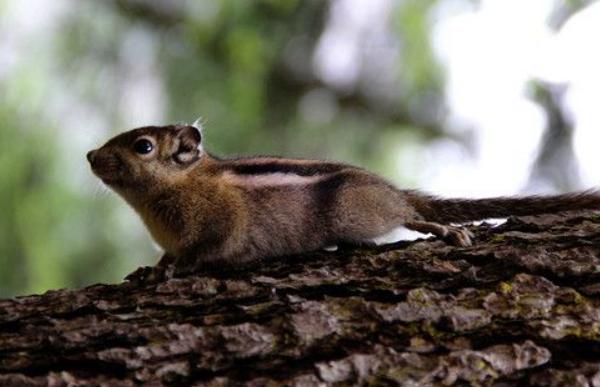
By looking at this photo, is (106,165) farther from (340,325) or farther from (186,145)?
(340,325)

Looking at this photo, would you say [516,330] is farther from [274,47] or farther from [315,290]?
[274,47]

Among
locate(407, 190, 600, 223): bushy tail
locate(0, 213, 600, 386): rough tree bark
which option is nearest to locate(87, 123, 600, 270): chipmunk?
locate(407, 190, 600, 223): bushy tail

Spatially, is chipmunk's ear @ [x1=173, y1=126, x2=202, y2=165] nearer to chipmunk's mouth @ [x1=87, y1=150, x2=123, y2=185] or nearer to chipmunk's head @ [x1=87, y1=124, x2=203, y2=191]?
chipmunk's head @ [x1=87, y1=124, x2=203, y2=191]

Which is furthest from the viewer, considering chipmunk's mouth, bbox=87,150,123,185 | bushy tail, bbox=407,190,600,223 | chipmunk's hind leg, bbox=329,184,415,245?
chipmunk's mouth, bbox=87,150,123,185

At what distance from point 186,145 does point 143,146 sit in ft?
0.47

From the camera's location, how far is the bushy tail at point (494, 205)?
2822 mm

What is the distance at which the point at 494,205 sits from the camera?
296cm

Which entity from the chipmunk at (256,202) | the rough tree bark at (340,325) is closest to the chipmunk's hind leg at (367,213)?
the chipmunk at (256,202)

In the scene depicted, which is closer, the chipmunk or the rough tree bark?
the rough tree bark

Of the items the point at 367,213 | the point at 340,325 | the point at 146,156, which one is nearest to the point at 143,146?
the point at 146,156

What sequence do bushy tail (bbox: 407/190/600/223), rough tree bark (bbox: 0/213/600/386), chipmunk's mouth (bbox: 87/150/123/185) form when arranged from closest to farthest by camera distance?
rough tree bark (bbox: 0/213/600/386)
bushy tail (bbox: 407/190/600/223)
chipmunk's mouth (bbox: 87/150/123/185)

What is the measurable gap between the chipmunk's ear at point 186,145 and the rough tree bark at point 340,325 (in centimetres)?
88

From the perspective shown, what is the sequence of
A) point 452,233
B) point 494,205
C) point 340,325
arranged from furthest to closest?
1. point 494,205
2. point 452,233
3. point 340,325

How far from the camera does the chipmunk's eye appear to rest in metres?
3.16
